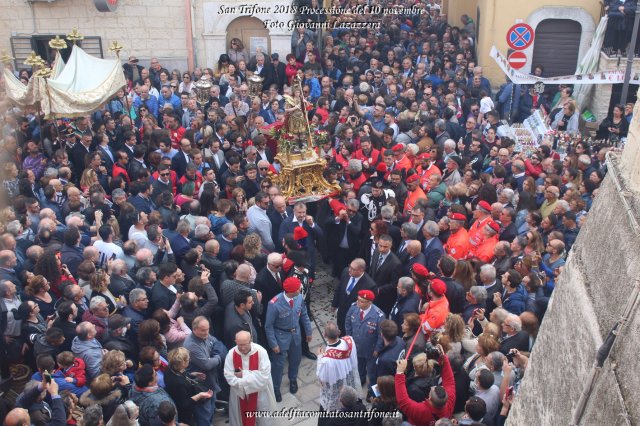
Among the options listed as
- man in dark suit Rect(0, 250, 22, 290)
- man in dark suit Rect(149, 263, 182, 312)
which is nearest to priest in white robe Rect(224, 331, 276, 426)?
man in dark suit Rect(149, 263, 182, 312)

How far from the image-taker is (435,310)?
281 inches

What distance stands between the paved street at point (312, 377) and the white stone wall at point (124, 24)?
35.7 ft

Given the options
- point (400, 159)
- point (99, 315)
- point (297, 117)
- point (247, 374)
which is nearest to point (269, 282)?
point (247, 374)

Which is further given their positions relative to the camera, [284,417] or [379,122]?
[379,122]

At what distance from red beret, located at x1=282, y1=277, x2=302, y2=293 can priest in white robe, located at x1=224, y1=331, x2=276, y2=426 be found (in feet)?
3.25

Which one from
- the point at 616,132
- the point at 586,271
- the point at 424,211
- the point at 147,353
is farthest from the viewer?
the point at 616,132

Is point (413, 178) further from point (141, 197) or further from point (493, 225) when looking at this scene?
point (141, 197)

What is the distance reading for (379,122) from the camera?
43.7 ft

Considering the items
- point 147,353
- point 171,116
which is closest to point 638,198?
point 147,353

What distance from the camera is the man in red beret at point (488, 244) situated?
8444 millimetres

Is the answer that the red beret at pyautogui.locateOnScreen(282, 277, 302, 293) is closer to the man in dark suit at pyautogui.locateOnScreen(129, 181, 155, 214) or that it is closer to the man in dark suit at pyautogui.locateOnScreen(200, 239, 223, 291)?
the man in dark suit at pyautogui.locateOnScreen(200, 239, 223, 291)

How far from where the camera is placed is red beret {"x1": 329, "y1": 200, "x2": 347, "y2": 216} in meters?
9.74

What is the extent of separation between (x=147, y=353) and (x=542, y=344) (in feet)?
11.8

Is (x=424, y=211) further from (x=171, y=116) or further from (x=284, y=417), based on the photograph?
(x=171, y=116)
